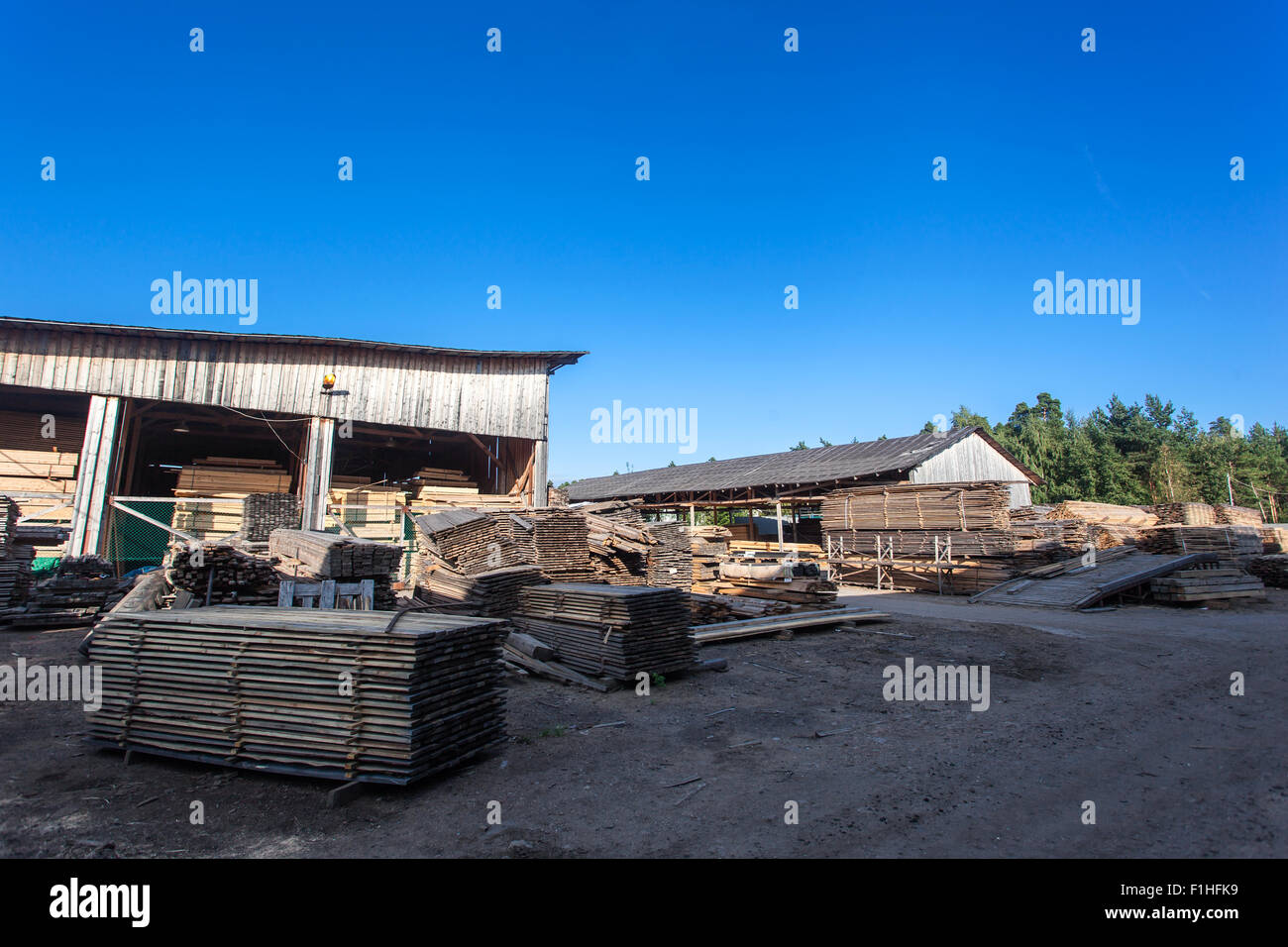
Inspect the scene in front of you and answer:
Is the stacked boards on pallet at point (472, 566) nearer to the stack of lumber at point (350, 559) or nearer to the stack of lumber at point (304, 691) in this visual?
the stack of lumber at point (350, 559)

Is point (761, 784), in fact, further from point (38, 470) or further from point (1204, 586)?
point (38, 470)

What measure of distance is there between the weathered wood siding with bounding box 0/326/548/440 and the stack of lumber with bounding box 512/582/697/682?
1302 centimetres

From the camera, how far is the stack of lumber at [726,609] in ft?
44.8

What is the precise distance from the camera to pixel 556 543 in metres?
14.8

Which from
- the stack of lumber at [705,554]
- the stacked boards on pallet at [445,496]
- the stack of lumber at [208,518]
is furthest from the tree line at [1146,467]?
the stack of lumber at [208,518]

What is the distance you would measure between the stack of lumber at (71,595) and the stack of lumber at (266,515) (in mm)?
6205

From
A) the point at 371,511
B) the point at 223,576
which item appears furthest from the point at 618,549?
the point at 371,511

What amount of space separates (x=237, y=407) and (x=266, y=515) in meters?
3.51

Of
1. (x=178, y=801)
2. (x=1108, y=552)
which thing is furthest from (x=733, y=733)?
(x=1108, y=552)

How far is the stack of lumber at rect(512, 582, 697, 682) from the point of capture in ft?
29.7

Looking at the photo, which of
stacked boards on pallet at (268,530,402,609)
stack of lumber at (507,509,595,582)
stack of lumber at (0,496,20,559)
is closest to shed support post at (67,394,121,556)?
stack of lumber at (0,496,20,559)

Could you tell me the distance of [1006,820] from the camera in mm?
4676

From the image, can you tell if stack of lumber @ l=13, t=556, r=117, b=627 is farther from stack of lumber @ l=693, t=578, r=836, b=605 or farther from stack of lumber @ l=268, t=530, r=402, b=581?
stack of lumber @ l=693, t=578, r=836, b=605
